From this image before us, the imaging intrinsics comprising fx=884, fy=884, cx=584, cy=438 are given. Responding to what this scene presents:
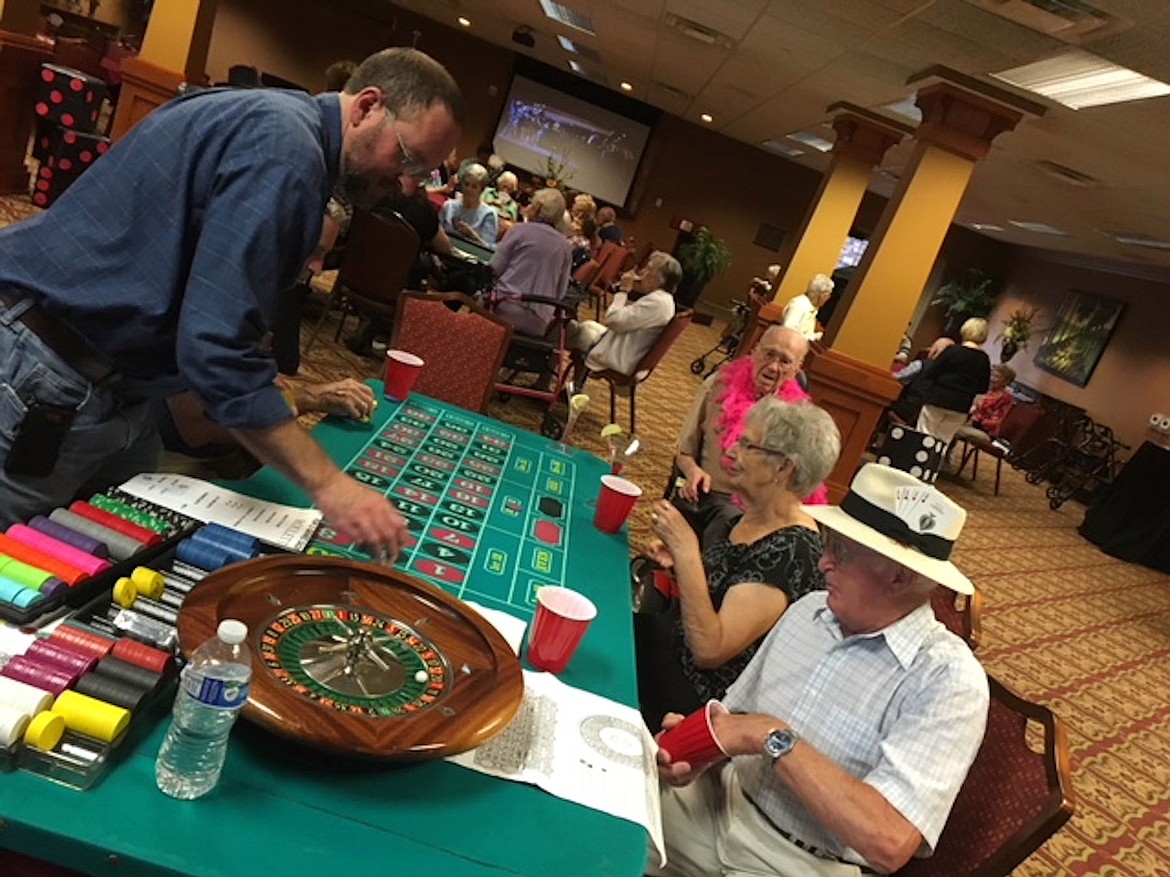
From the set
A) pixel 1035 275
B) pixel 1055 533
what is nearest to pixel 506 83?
pixel 1035 275

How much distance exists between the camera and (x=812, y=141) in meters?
12.0

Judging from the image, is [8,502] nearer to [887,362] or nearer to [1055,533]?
[887,362]

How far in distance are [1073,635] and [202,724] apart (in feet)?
19.0

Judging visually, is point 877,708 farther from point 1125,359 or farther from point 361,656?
point 1125,359

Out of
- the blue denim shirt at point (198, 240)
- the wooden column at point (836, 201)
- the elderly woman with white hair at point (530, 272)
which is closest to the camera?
the blue denim shirt at point (198, 240)

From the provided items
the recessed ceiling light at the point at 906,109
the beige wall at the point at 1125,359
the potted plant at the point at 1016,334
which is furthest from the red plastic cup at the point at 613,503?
the potted plant at the point at 1016,334

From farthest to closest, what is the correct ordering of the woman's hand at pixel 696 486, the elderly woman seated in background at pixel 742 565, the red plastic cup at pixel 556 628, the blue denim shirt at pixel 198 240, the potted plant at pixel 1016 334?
the potted plant at pixel 1016 334
the woman's hand at pixel 696 486
the elderly woman seated in background at pixel 742 565
the red plastic cup at pixel 556 628
the blue denim shirt at pixel 198 240

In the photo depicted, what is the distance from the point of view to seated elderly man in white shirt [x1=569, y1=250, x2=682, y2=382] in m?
5.41

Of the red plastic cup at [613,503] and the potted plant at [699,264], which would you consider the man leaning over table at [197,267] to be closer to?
the red plastic cup at [613,503]

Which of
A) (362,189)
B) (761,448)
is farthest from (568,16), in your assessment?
(362,189)

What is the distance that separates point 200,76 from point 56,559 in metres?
6.44

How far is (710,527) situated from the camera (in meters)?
2.60

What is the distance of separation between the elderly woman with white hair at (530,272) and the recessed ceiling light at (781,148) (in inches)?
364

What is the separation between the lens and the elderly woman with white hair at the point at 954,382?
7848mm
